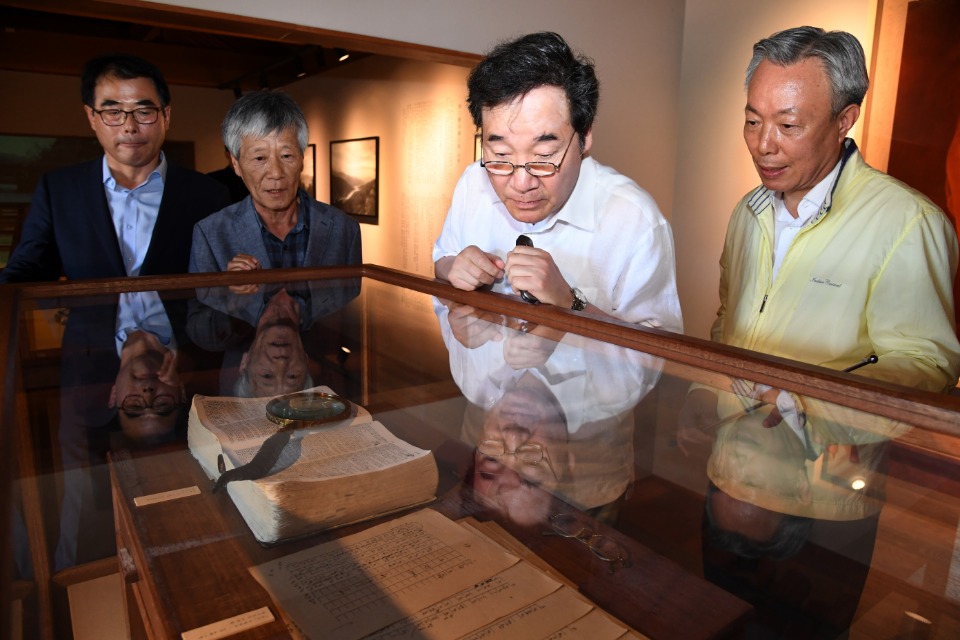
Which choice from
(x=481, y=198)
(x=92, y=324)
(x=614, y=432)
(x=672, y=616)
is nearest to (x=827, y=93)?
(x=481, y=198)

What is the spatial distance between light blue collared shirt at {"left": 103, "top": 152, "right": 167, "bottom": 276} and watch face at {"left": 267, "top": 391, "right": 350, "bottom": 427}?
4.25 feet

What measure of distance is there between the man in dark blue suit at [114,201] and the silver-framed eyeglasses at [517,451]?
1.62 metres

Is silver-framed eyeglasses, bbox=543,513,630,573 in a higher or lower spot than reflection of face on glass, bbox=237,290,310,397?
lower

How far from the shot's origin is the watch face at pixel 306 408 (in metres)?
1.05

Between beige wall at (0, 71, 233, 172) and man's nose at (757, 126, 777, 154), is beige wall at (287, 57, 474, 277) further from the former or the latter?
man's nose at (757, 126, 777, 154)

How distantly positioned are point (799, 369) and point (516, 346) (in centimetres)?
51

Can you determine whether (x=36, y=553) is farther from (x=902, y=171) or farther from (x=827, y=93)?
(x=902, y=171)

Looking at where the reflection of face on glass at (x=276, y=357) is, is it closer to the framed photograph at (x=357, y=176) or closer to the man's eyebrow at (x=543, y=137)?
the man's eyebrow at (x=543, y=137)

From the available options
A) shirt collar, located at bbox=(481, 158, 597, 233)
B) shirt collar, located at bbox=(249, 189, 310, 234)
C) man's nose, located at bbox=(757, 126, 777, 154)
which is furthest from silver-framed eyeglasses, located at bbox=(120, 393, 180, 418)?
man's nose, located at bbox=(757, 126, 777, 154)

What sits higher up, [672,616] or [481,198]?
[481,198]

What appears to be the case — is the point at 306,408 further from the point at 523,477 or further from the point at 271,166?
the point at 271,166

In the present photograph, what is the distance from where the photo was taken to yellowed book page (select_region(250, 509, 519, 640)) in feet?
1.98

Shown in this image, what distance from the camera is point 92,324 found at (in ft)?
4.51

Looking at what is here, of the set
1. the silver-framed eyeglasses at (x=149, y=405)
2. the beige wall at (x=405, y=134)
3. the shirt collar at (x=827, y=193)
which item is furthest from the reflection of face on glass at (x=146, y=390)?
the beige wall at (x=405, y=134)
